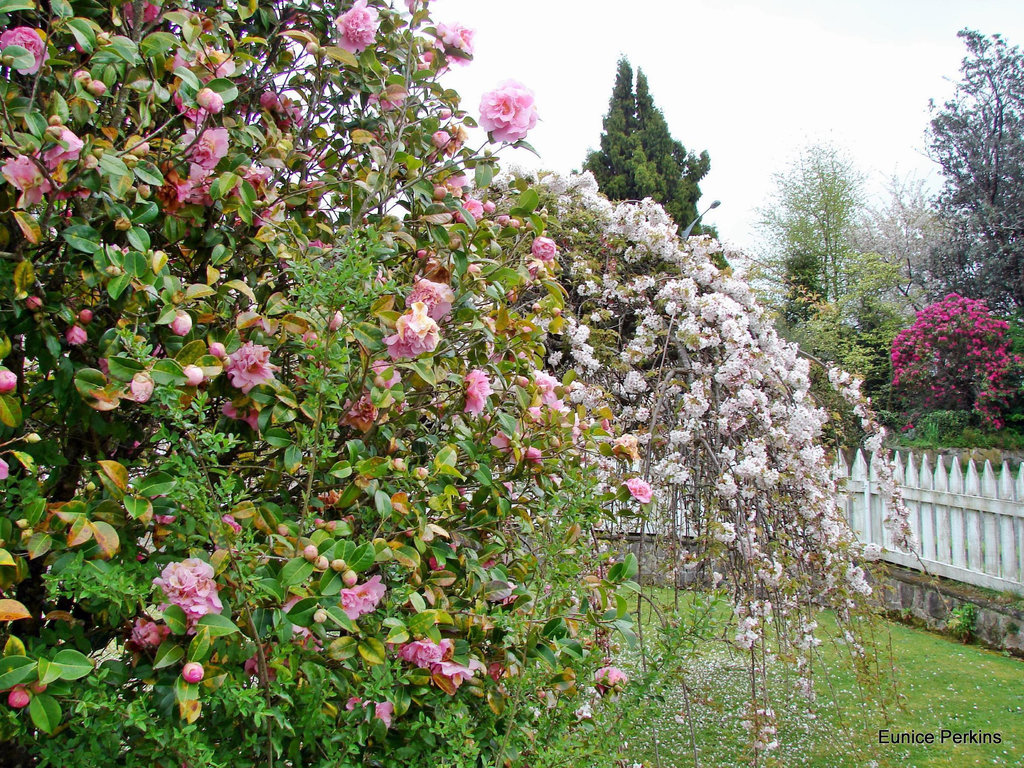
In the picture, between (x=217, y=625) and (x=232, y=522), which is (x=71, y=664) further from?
(x=232, y=522)

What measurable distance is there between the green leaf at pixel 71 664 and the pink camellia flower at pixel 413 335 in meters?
0.54

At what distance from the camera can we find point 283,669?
0.86m

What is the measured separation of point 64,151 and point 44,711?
0.68 m

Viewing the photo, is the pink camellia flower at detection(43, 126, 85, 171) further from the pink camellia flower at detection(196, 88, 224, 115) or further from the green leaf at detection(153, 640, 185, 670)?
the green leaf at detection(153, 640, 185, 670)

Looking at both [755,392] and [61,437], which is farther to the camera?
[755,392]

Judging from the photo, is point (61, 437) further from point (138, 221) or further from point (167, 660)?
point (167, 660)

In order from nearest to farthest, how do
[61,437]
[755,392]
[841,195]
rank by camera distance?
[61,437]
[755,392]
[841,195]

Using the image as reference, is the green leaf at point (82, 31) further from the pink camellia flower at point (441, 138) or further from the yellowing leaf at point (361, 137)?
the pink camellia flower at point (441, 138)

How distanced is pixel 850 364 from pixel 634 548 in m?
9.94

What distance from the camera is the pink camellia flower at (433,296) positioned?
3.76ft

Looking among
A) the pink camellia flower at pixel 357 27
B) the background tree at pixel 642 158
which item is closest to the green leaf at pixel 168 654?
the pink camellia flower at pixel 357 27

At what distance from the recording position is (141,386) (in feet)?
2.74

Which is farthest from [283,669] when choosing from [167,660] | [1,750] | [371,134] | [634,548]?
[634,548]

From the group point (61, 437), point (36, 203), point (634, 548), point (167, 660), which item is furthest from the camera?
point (634, 548)
